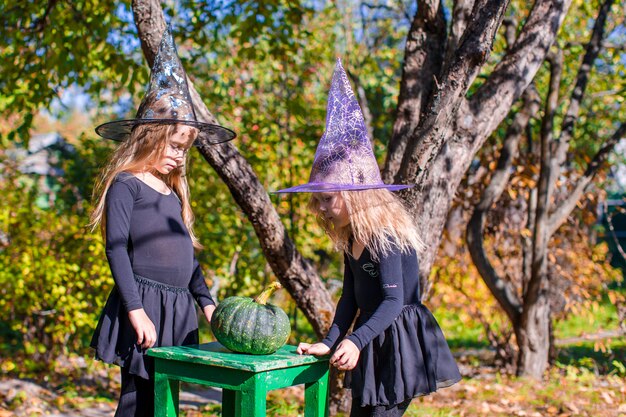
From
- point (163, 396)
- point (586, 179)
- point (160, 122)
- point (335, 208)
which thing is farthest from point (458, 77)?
point (586, 179)

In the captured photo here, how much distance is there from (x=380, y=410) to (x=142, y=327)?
0.99 m

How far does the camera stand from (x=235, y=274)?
688 cm

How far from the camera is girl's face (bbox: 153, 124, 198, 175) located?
9.86ft

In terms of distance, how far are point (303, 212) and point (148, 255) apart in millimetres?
4185

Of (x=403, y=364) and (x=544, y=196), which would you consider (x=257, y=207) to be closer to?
(x=403, y=364)

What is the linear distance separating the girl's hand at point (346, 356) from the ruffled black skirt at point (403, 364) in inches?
8.3

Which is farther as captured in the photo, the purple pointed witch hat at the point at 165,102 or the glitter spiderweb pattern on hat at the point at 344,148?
the purple pointed witch hat at the point at 165,102

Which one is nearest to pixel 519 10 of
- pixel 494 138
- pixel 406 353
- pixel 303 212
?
pixel 494 138

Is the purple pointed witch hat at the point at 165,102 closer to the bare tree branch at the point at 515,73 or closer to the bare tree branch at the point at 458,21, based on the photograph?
the bare tree branch at the point at 515,73

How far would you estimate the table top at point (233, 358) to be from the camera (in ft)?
7.79

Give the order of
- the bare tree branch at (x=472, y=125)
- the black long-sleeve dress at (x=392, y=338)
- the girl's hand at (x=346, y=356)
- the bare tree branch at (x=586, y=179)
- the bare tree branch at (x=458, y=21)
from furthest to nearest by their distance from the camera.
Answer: the bare tree branch at (x=586, y=179) < the bare tree branch at (x=458, y=21) < the bare tree branch at (x=472, y=125) < the black long-sleeve dress at (x=392, y=338) < the girl's hand at (x=346, y=356)

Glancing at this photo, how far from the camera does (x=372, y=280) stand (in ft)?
9.20

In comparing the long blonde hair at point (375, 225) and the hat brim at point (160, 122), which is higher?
the hat brim at point (160, 122)

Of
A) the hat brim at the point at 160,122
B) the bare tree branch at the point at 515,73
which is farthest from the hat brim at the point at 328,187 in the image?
the bare tree branch at the point at 515,73
